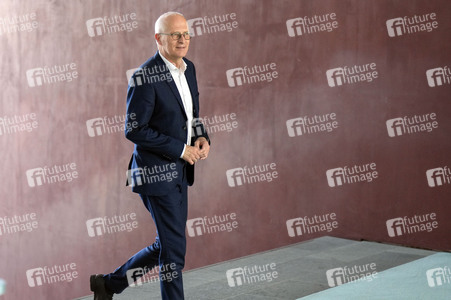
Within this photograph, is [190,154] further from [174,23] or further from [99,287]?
[99,287]

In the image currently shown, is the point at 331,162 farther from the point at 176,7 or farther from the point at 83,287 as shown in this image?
the point at 83,287

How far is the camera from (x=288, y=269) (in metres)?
4.23

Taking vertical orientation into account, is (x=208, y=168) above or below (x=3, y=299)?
above

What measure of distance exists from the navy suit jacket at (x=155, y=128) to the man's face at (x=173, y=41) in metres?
→ 0.07

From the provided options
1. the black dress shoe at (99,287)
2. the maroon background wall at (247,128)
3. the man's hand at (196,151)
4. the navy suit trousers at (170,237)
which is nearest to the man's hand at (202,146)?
the man's hand at (196,151)

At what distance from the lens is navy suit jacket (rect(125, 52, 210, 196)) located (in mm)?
2814

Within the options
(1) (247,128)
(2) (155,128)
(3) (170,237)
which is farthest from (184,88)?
(1) (247,128)

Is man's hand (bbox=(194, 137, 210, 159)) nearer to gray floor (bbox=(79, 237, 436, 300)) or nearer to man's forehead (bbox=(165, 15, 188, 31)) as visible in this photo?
man's forehead (bbox=(165, 15, 188, 31))

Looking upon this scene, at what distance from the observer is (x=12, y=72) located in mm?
6105

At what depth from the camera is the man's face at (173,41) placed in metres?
2.81

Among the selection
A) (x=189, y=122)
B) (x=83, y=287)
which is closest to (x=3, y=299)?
(x=83, y=287)

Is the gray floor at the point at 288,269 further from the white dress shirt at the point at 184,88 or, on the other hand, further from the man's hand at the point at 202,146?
the white dress shirt at the point at 184,88

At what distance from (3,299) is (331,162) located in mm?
3685

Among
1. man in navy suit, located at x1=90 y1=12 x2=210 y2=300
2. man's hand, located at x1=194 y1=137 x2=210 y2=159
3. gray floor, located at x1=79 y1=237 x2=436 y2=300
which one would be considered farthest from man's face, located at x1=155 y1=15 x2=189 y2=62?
gray floor, located at x1=79 y1=237 x2=436 y2=300
